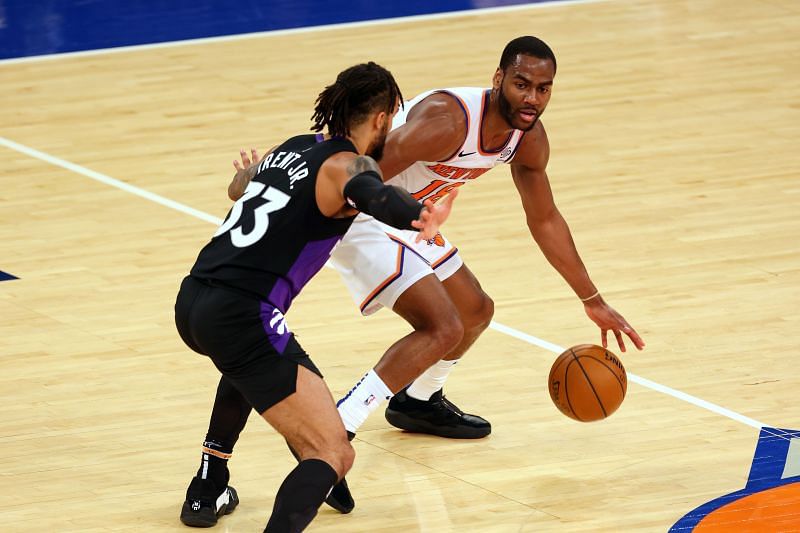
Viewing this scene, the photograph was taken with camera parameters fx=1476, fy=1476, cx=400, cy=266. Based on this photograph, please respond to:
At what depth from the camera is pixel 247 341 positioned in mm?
4891

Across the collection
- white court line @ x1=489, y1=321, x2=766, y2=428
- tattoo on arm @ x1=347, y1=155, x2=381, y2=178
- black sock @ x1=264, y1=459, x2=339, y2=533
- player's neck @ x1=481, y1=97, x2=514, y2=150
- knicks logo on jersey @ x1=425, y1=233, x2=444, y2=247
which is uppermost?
tattoo on arm @ x1=347, y1=155, x2=381, y2=178

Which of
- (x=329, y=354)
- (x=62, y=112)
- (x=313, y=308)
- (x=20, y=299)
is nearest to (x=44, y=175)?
(x=62, y=112)

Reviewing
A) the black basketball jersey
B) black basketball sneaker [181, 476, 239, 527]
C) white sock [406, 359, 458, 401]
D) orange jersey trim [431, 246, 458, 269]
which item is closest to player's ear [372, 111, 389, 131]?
the black basketball jersey

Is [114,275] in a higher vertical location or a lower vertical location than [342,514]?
lower

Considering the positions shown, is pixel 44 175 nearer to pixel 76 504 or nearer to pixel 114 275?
pixel 114 275

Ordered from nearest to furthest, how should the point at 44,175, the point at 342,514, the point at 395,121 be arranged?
the point at 342,514 → the point at 395,121 → the point at 44,175

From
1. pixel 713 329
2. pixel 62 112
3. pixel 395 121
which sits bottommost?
pixel 62 112

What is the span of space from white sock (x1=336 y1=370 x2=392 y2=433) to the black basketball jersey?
695mm

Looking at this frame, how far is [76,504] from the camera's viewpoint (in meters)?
5.71

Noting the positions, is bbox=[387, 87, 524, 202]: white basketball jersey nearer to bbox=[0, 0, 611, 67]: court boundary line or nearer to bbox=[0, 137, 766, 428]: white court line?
bbox=[0, 137, 766, 428]: white court line

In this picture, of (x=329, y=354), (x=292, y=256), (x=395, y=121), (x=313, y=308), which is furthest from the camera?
(x=313, y=308)

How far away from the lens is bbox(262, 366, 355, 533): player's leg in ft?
15.6

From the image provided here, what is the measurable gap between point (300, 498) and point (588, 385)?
5.21 feet

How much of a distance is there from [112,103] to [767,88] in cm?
538
